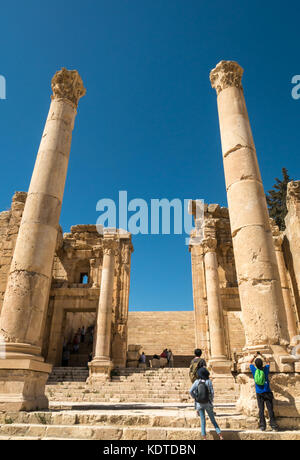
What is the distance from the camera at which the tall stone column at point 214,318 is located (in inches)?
589

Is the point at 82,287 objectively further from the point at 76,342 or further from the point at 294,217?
the point at 294,217

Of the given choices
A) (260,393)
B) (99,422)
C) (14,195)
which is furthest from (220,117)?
(14,195)

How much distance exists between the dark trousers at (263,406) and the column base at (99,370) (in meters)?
11.2

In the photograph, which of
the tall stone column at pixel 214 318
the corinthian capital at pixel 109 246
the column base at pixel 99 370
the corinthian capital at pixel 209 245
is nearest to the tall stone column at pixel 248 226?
A: the tall stone column at pixel 214 318

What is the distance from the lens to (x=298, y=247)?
628 inches

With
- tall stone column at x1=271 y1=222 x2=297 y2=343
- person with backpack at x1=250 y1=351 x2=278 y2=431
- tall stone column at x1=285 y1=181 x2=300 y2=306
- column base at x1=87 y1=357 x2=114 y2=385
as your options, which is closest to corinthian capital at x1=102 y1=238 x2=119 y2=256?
column base at x1=87 y1=357 x2=114 y2=385

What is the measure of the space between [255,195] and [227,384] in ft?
32.5

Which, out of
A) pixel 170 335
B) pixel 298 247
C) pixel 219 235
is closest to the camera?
pixel 298 247

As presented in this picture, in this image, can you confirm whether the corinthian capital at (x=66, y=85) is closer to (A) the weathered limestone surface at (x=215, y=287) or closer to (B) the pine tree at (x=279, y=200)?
(A) the weathered limestone surface at (x=215, y=287)

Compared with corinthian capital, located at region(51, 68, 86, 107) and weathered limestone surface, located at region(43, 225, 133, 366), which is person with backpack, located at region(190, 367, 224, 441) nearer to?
corinthian capital, located at region(51, 68, 86, 107)

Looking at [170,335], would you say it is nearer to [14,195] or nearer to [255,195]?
[14,195]

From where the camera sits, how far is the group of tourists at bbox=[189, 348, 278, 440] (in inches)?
186

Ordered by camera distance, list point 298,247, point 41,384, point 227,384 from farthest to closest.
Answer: point 298,247
point 227,384
point 41,384

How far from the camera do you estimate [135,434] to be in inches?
186
